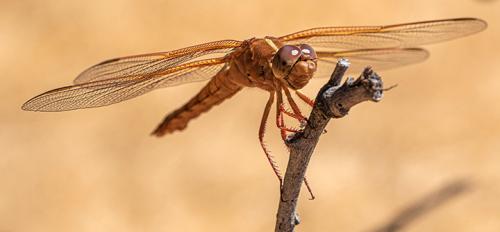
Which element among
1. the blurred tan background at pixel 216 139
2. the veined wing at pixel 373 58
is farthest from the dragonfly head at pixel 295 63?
the blurred tan background at pixel 216 139

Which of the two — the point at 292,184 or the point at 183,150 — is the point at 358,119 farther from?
the point at 292,184

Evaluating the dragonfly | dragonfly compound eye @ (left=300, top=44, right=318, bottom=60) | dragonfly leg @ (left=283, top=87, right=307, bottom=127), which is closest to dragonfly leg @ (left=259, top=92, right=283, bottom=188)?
the dragonfly

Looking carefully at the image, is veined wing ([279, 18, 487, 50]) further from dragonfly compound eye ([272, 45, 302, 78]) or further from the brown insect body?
dragonfly compound eye ([272, 45, 302, 78])

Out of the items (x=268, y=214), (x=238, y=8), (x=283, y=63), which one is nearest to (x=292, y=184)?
(x=283, y=63)

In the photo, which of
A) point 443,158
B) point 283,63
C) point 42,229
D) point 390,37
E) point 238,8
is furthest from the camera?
point 238,8

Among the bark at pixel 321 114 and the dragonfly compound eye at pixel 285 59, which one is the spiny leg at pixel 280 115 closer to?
the dragonfly compound eye at pixel 285 59

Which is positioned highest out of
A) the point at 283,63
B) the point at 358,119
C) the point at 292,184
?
the point at 358,119

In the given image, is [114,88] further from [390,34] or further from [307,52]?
[390,34]
